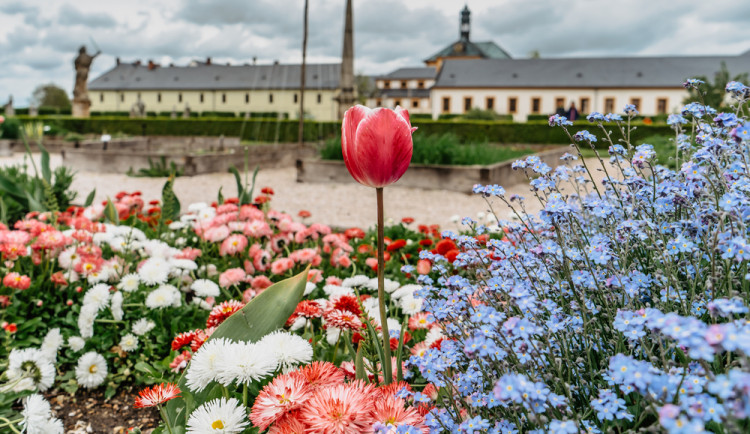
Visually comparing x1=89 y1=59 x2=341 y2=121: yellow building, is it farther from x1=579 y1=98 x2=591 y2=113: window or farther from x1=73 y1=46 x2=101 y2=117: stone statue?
x1=73 y1=46 x2=101 y2=117: stone statue

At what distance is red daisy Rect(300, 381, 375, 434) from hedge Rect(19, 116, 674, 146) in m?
16.0

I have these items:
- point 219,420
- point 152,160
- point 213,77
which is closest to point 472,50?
point 213,77

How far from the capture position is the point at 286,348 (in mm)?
1445

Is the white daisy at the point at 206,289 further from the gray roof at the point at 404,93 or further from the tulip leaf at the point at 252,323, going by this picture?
the gray roof at the point at 404,93

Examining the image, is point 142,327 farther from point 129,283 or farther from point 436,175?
point 436,175

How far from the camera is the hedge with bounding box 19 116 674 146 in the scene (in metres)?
19.9

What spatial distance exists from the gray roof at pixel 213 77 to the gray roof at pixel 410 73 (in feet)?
69.8

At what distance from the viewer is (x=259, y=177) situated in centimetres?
1029

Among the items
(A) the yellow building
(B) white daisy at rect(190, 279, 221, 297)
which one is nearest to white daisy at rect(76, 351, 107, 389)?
(B) white daisy at rect(190, 279, 221, 297)

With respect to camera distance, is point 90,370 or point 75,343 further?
point 75,343

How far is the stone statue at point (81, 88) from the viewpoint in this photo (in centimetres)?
2859

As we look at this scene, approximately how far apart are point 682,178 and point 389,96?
263 feet

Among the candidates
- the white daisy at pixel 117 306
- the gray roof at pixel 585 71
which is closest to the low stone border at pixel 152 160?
the white daisy at pixel 117 306

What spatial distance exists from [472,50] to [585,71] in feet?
101
